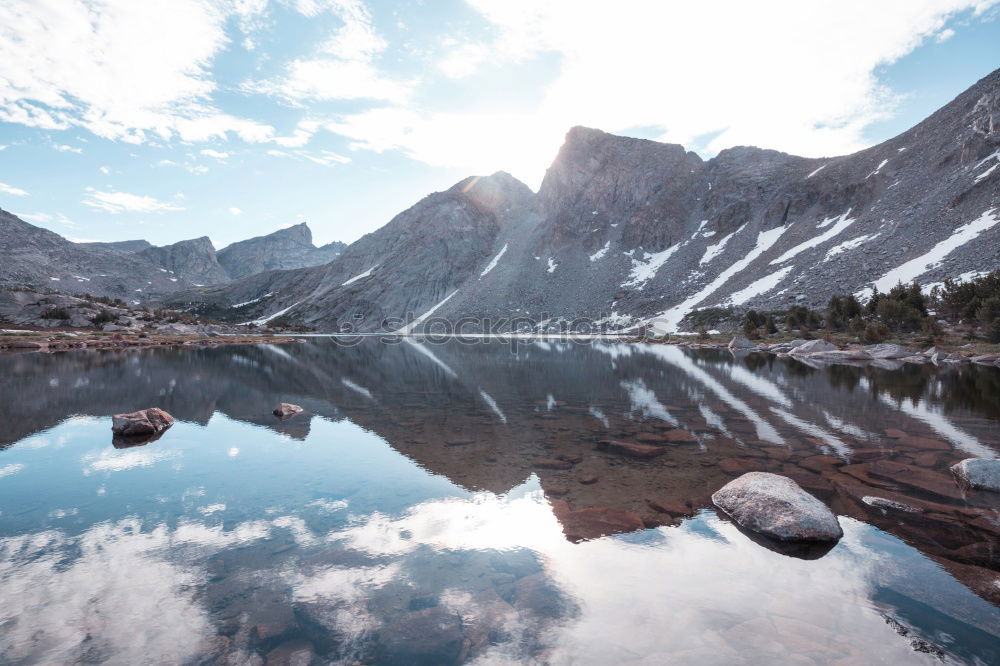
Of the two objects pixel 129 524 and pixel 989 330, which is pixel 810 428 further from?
pixel 989 330

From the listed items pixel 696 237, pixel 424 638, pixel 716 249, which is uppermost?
pixel 696 237

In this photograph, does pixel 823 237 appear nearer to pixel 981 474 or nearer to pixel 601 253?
pixel 601 253

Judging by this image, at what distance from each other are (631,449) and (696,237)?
462ft

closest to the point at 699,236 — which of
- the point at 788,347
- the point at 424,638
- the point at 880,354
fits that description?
the point at 788,347

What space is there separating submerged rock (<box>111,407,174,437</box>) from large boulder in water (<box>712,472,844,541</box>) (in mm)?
19471

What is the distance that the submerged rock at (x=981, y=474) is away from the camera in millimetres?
11203

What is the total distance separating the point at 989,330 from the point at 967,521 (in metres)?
56.0

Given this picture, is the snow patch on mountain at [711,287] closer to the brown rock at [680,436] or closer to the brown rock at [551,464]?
the brown rock at [680,436]

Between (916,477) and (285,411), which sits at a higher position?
(916,477)

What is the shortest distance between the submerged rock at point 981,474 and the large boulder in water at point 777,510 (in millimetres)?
5104

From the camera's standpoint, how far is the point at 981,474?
1144 cm

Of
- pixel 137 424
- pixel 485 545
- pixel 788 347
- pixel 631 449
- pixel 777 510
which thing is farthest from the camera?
pixel 788 347

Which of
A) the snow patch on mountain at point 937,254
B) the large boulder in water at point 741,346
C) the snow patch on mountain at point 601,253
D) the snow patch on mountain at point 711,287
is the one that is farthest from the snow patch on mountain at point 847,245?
the snow patch on mountain at point 601,253

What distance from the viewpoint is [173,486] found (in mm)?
12211
